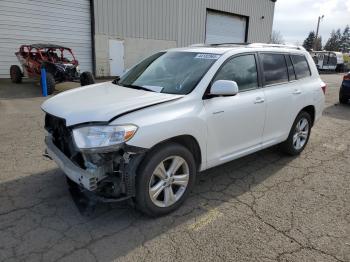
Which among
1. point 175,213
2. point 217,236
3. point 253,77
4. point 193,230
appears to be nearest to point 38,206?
point 175,213

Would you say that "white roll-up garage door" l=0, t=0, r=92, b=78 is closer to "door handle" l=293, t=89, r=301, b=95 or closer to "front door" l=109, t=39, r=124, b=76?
"front door" l=109, t=39, r=124, b=76

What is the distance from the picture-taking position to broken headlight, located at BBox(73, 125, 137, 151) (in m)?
2.89

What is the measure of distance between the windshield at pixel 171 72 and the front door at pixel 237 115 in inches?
9.9

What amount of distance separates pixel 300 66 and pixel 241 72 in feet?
5.46

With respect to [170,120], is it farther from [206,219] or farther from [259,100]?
[259,100]

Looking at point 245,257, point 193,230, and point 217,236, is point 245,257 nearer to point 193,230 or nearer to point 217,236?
point 217,236

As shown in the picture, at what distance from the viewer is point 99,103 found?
326 centimetres

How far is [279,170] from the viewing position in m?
4.80

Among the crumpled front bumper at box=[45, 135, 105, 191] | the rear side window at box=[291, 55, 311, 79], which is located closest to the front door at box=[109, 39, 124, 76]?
the rear side window at box=[291, 55, 311, 79]

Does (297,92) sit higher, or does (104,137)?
(297,92)

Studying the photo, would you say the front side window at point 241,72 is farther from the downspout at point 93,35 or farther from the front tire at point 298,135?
the downspout at point 93,35

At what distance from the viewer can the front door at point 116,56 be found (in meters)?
16.9

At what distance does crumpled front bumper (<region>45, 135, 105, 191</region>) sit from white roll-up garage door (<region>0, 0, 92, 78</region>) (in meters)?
12.4

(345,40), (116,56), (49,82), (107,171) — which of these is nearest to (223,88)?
(107,171)
